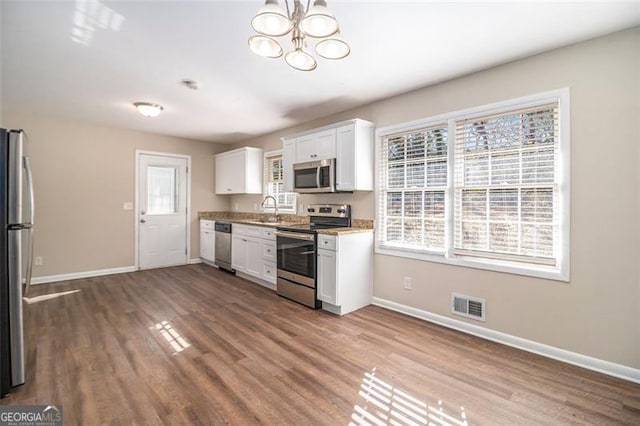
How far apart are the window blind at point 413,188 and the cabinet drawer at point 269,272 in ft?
5.21

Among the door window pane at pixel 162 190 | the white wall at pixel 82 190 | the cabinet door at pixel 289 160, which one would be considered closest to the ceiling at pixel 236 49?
the cabinet door at pixel 289 160

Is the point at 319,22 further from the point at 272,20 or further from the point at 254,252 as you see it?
the point at 254,252

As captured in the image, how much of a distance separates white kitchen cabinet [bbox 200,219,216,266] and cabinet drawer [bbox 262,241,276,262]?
172 cm

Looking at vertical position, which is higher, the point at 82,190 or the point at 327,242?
the point at 82,190

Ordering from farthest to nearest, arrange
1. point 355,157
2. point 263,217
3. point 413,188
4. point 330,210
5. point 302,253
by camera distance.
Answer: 1. point 263,217
2. point 330,210
3. point 302,253
4. point 355,157
5. point 413,188

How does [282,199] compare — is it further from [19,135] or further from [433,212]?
[19,135]

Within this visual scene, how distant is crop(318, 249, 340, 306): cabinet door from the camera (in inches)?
134

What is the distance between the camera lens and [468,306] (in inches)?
117

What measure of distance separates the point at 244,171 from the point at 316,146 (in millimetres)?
2000

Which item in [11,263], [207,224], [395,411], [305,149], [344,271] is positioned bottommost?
[395,411]

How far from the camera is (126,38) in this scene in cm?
238

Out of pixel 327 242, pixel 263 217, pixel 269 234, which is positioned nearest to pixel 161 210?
pixel 263 217

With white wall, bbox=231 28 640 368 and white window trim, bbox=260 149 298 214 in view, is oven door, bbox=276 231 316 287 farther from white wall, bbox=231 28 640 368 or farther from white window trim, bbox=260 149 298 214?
white wall, bbox=231 28 640 368

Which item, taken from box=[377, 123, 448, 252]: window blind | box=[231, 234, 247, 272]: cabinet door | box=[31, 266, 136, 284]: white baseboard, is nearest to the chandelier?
box=[377, 123, 448, 252]: window blind
